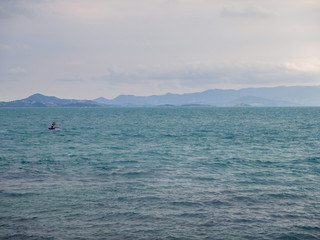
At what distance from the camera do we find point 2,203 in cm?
2138

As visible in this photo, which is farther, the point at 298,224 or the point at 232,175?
the point at 232,175

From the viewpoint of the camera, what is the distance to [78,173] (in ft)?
101

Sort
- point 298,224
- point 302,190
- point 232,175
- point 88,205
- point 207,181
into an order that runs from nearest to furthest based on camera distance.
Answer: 1. point 298,224
2. point 88,205
3. point 302,190
4. point 207,181
5. point 232,175

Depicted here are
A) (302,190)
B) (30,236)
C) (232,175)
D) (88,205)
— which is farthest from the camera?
(232,175)

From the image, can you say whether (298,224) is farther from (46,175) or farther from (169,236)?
(46,175)

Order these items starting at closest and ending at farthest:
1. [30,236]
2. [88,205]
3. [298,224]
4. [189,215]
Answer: [30,236] < [298,224] < [189,215] < [88,205]

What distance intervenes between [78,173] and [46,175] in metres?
3.05

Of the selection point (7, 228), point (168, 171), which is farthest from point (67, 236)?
point (168, 171)

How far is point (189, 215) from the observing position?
19.1 metres

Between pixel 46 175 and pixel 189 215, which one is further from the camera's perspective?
pixel 46 175

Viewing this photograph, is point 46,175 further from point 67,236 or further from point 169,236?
point 169,236

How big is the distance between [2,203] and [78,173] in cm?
976

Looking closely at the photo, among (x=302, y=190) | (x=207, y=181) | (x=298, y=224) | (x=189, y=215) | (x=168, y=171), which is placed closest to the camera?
(x=298, y=224)

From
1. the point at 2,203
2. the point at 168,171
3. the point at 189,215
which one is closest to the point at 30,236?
the point at 2,203
